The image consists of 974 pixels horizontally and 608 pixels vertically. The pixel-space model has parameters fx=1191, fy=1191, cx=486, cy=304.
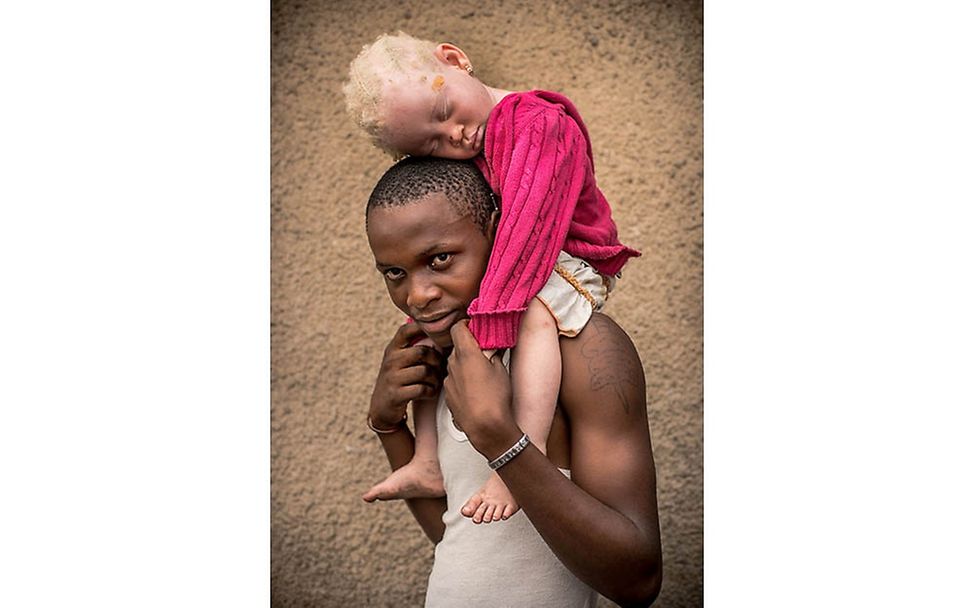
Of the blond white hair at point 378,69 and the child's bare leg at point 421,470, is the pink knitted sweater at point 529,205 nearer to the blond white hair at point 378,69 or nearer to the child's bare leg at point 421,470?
the blond white hair at point 378,69

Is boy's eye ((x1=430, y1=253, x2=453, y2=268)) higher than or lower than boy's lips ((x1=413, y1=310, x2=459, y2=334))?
higher

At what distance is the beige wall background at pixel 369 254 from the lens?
3.13m

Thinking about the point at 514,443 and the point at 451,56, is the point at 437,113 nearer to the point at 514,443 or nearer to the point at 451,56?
the point at 451,56

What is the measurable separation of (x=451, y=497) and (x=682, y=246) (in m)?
1.13

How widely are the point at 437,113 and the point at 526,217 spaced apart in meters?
0.27

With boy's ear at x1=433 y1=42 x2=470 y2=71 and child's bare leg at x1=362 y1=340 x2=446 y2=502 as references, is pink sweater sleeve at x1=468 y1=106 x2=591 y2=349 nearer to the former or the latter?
boy's ear at x1=433 y1=42 x2=470 y2=71

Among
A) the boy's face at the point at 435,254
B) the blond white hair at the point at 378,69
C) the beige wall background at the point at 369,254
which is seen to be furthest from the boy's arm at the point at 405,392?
the beige wall background at the point at 369,254

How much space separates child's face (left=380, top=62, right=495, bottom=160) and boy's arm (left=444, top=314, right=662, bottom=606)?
365mm

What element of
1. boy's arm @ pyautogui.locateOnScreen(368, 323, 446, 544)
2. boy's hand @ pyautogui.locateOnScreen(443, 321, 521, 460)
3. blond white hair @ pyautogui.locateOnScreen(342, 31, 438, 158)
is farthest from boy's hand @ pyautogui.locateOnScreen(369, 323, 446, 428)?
blond white hair @ pyautogui.locateOnScreen(342, 31, 438, 158)

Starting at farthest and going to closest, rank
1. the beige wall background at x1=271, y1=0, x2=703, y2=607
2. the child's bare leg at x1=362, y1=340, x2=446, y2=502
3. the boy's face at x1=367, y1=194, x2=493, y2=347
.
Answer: the beige wall background at x1=271, y1=0, x2=703, y2=607
the child's bare leg at x1=362, y1=340, x2=446, y2=502
the boy's face at x1=367, y1=194, x2=493, y2=347

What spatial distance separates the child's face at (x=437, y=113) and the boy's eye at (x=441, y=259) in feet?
0.68

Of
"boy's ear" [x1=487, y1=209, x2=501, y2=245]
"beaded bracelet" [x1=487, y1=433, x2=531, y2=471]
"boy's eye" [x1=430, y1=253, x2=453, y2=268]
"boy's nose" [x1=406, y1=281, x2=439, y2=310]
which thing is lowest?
"beaded bracelet" [x1=487, y1=433, x2=531, y2=471]

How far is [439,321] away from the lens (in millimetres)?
2193

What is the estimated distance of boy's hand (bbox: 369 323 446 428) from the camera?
2.38 metres
